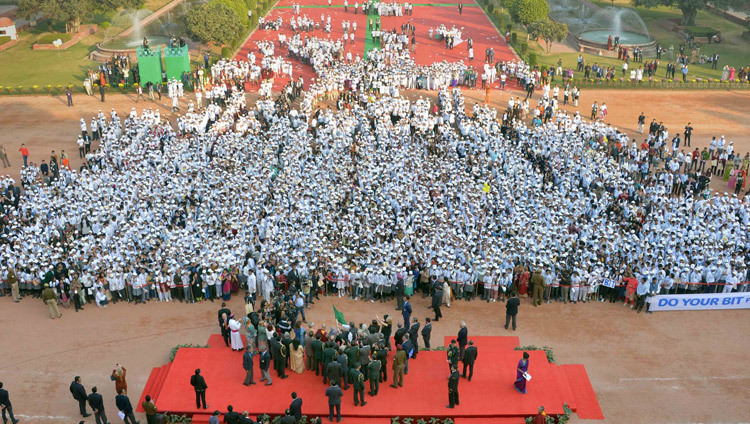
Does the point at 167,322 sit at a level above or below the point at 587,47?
below

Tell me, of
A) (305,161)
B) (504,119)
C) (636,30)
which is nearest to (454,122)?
(504,119)

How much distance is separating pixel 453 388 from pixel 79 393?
27.9ft

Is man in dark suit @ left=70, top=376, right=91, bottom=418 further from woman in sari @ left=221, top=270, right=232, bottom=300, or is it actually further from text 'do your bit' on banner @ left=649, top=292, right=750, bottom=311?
text 'do your bit' on banner @ left=649, top=292, right=750, bottom=311

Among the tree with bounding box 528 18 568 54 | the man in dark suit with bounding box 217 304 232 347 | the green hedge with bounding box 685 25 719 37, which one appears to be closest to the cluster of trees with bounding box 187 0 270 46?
the tree with bounding box 528 18 568 54

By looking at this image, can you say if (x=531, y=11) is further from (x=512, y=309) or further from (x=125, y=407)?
(x=125, y=407)

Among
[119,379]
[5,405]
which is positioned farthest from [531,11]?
[5,405]

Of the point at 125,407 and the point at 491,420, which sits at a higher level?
the point at 125,407

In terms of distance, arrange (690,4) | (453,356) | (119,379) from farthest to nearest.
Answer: (690,4) < (453,356) < (119,379)

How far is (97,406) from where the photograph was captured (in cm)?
1645

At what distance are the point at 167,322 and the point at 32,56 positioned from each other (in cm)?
3586

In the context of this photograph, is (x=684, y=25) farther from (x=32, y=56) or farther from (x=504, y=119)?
(x=32, y=56)

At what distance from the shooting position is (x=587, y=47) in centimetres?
4981

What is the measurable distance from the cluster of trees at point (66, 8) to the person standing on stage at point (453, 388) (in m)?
45.0

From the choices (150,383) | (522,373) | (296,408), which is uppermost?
(522,373)
